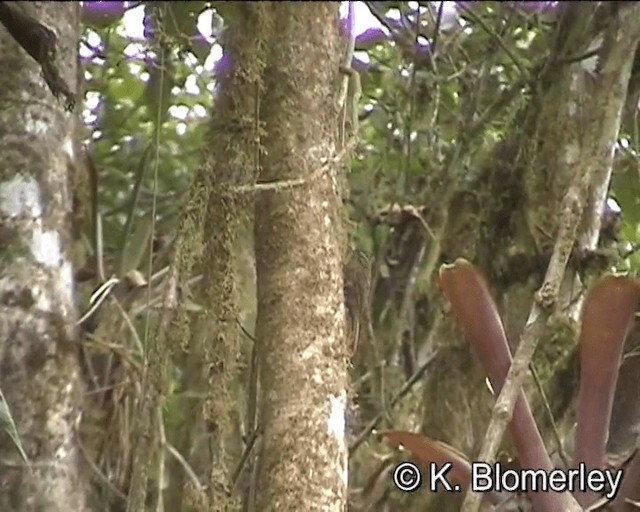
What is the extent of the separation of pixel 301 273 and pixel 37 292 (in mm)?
276

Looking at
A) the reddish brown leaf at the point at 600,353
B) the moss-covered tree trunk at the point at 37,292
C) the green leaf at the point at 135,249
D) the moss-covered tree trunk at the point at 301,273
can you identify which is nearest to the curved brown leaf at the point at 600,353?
the reddish brown leaf at the point at 600,353

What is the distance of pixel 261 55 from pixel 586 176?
30cm

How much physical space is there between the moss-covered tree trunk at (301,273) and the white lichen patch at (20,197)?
0.79 feet

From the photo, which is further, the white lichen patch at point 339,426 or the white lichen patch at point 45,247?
the white lichen patch at point 45,247

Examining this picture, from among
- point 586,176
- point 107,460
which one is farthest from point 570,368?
point 107,460

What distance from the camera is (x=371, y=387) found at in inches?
57.9

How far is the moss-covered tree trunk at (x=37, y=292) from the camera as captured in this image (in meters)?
0.95

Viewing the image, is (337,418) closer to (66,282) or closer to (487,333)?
(487,333)

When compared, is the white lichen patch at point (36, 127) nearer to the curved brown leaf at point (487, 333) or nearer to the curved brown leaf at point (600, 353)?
the curved brown leaf at point (487, 333)

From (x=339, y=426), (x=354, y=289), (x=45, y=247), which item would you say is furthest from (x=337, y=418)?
(x=45, y=247)

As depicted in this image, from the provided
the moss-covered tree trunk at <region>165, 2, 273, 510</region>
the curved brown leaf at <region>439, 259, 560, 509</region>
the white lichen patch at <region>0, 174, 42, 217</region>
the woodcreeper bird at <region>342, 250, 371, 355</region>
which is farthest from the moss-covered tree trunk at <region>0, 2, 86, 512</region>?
the curved brown leaf at <region>439, 259, 560, 509</region>

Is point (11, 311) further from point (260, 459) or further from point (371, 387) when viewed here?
point (371, 387)

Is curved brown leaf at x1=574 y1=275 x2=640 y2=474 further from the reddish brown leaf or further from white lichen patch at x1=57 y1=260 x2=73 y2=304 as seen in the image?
white lichen patch at x1=57 y1=260 x2=73 y2=304

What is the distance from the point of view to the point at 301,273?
0.87m
